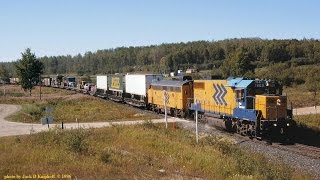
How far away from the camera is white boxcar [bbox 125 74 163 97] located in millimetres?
48094

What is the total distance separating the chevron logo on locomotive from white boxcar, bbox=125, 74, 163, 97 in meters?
16.7

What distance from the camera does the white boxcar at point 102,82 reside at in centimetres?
6656

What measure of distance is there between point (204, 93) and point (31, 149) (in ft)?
55.8

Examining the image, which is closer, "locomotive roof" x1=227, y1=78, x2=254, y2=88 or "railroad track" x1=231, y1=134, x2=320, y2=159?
"railroad track" x1=231, y1=134, x2=320, y2=159

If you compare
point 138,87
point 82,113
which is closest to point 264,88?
point 82,113

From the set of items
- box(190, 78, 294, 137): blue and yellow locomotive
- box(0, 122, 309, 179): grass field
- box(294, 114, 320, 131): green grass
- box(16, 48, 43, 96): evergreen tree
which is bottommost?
box(294, 114, 320, 131): green grass

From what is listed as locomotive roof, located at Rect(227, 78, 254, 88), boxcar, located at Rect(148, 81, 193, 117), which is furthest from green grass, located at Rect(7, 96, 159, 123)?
locomotive roof, located at Rect(227, 78, 254, 88)

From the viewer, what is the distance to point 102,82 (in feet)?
227

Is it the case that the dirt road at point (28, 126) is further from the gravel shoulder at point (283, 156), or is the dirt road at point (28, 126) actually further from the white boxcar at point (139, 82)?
the white boxcar at point (139, 82)

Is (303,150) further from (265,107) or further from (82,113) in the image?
(82,113)

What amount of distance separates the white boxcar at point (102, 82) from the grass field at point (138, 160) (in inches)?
1711

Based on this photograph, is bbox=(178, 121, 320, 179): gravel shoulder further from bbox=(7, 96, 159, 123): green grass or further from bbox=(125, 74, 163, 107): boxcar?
bbox=(125, 74, 163, 107): boxcar

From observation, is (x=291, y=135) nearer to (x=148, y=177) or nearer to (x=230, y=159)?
(x=230, y=159)

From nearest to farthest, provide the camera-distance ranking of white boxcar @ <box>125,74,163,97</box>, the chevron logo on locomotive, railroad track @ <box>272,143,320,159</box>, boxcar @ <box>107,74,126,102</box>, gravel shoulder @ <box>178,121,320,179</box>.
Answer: gravel shoulder @ <box>178,121,320,179</box> → railroad track @ <box>272,143,320,159</box> → the chevron logo on locomotive → white boxcar @ <box>125,74,163,97</box> → boxcar @ <box>107,74,126,102</box>
